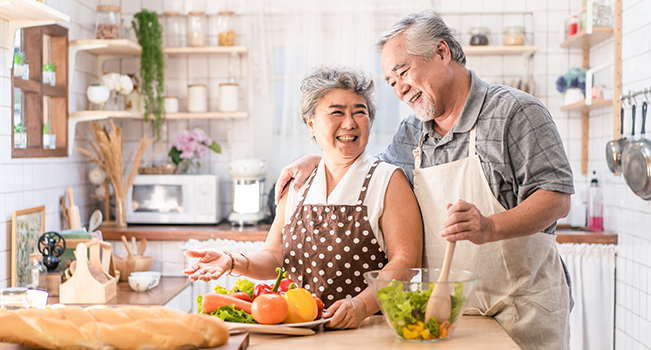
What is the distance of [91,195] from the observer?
12.0 feet

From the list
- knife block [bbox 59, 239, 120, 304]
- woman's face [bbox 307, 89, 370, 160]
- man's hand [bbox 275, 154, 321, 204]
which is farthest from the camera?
knife block [bbox 59, 239, 120, 304]

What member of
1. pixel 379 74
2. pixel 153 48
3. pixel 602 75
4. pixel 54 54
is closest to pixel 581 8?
pixel 602 75

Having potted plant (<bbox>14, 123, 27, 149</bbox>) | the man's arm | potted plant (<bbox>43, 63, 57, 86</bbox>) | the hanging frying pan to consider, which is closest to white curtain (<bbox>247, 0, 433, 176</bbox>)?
potted plant (<bbox>43, 63, 57, 86</bbox>)

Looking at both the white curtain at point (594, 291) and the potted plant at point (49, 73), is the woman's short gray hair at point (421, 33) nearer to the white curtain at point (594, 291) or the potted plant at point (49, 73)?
the white curtain at point (594, 291)

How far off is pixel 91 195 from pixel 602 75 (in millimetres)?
3120

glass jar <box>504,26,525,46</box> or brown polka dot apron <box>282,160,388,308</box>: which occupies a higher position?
glass jar <box>504,26,525,46</box>

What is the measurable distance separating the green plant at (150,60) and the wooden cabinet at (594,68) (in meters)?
2.43

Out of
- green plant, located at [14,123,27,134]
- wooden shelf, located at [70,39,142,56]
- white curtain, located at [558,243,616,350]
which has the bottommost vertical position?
white curtain, located at [558,243,616,350]

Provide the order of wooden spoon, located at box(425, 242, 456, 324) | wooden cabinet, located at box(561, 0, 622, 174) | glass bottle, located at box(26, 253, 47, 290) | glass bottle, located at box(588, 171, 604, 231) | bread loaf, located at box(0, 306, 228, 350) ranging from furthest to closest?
glass bottle, located at box(588, 171, 604, 231) < wooden cabinet, located at box(561, 0, 622, 174) < glass bottle, located at box(26, 253, 47, 290) < wooden spoon, located at box(425, 242, 456, 324) < bread loaf, located at box(0, 306, 228, 350)

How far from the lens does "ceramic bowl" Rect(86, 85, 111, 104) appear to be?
11.1 ft

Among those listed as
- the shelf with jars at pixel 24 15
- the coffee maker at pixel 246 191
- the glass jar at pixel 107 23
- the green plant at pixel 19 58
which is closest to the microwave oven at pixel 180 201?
the coffee maker at pixel 246 191

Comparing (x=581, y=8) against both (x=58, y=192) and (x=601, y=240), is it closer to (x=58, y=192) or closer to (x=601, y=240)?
(x=601, y=240)

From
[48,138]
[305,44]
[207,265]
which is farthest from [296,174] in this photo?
[305,44]

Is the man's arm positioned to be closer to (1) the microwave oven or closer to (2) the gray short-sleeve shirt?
(2) the gray short-sleeve shirt
